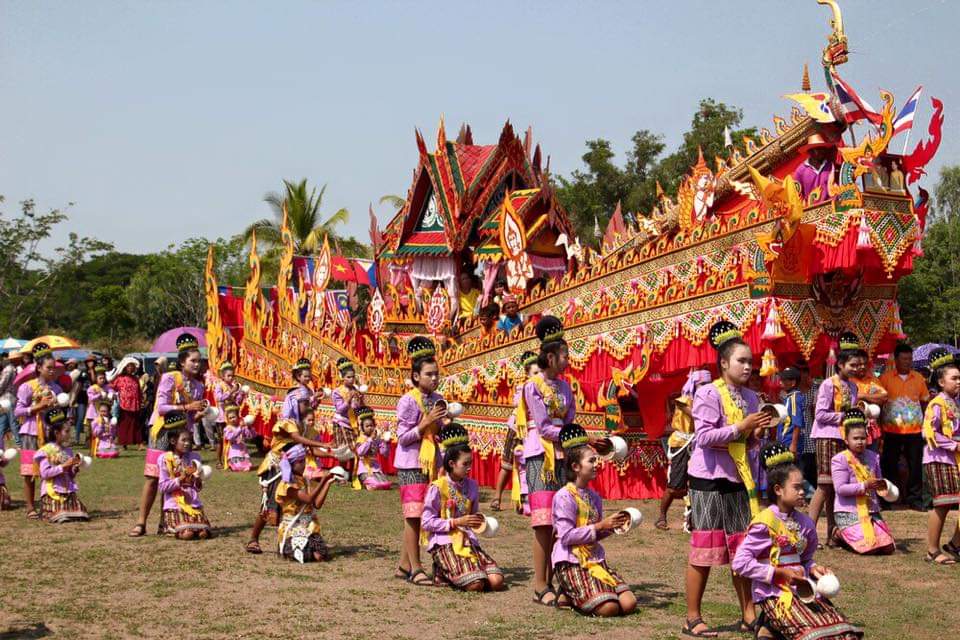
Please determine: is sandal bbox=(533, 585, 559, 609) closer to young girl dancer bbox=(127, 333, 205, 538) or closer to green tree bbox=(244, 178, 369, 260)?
young girl dancer bbox=(127, 333, 205, 538)

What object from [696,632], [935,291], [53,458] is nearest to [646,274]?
[696,632]

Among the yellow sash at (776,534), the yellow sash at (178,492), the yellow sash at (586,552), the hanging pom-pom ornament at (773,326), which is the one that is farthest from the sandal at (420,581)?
the hanging pom-pom ornament at (773,326)

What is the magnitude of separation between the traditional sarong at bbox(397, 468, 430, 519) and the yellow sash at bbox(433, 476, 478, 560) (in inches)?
7.5

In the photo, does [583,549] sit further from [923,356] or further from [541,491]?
[923,356]

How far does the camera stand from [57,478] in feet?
35.0

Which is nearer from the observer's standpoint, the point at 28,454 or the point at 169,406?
the point at 169,406

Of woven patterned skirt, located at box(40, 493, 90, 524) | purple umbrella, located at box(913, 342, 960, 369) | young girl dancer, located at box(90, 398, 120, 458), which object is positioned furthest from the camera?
young girl dancer, located at box(90, 398, 120, 458)

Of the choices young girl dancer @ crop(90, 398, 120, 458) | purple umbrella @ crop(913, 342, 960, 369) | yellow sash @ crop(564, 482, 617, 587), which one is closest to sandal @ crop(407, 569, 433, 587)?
yellow sash @ crop(564, 482, 617, 587)

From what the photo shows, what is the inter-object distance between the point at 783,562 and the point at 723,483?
566 millimetres

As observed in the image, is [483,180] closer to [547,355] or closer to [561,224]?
[561,224]

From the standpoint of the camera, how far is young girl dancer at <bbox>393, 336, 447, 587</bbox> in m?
7.34

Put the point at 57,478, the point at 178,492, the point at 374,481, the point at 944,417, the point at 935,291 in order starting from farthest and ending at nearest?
the point at 935,291, the point at 374,481, the point at 57,478, the point at 178,492, the point at 944,417

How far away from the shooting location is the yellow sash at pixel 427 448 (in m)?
7.38

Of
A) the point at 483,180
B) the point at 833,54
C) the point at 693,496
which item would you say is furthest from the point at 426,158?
the point at 693,496
